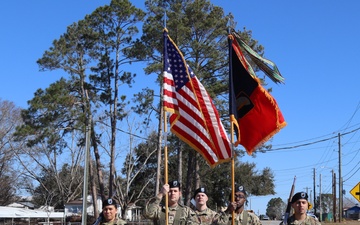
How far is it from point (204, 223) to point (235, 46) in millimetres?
2883

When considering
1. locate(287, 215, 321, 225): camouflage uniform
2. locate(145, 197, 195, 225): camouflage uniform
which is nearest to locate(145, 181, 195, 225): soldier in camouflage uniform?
locate(145, 197, 195, 225): camouflage uniform

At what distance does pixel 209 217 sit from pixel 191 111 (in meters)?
1.96

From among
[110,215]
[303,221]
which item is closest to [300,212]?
[303,221]

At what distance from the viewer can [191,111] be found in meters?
9.51

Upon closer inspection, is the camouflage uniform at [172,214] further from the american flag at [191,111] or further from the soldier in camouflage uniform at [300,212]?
the soldier in camouflage uniform at [300,212]

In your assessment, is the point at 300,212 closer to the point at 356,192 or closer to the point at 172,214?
the point at 172,214

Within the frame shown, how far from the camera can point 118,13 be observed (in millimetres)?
37219

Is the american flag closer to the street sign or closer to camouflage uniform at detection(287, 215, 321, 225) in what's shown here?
camouflage uniform at detection(287, 215, 321, 225)

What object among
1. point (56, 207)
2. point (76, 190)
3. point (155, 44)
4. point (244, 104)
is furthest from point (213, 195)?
point (244, 104)

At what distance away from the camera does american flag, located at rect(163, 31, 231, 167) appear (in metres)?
9.34

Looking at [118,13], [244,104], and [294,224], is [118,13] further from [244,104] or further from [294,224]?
[294,224]

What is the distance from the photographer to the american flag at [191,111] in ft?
30.7

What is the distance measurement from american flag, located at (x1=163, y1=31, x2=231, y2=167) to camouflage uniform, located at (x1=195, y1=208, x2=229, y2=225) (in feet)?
3.87

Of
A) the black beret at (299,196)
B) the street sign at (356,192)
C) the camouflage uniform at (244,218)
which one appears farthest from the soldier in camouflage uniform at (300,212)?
the street sign at (356,192)
